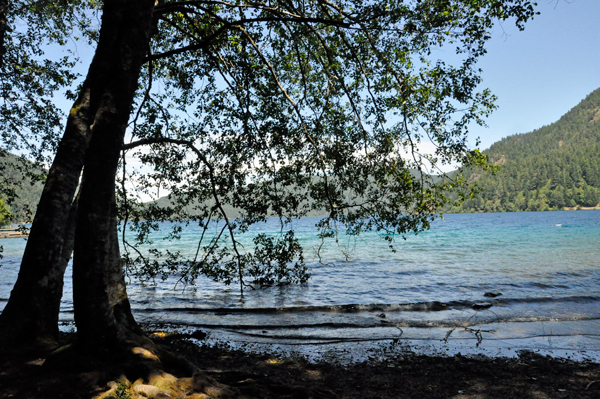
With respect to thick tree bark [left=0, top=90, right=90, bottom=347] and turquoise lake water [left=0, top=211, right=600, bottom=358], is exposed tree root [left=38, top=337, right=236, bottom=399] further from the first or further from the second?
turquoise lake water [left=0, top=211, right=600, bottom=358]

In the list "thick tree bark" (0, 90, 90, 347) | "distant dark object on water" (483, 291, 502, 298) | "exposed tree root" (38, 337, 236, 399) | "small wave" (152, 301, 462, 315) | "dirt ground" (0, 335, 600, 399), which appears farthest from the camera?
"distant dark object on water" (483, 291, 502, 298)

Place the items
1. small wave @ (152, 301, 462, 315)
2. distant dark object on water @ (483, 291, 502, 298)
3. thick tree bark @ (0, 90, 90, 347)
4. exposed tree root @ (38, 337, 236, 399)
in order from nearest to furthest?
exposed tree root @ (38, 337, 236, 399) < thick tree bark @ (0, 90, 90, 347) < small wave @ (152, 301, 462, 315) < distant dark object on water @ (483, 291, 502, 298)

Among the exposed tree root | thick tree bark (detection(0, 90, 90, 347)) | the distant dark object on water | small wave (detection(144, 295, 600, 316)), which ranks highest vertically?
thick tree bark (detection(0, 90, 90, 347))

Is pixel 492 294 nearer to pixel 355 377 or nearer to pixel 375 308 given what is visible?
pixel 375 308

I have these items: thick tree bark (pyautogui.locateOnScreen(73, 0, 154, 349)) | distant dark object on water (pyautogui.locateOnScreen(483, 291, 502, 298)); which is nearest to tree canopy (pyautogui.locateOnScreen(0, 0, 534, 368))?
thick tree bark (pyautogui.locateOnScreen(73, 0, 154, 349))

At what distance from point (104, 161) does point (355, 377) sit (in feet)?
18.4

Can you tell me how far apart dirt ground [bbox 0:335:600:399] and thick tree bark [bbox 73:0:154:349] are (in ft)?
2.03

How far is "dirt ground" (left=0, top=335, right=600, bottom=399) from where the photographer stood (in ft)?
12.6

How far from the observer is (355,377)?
650 centimetres

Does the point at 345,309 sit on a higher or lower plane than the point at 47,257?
lower

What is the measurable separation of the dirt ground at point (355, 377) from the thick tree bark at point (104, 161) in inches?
24.3

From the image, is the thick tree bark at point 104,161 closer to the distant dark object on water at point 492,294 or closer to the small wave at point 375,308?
the small wave at point 375,308

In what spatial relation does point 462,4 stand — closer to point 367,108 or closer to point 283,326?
point 367,108

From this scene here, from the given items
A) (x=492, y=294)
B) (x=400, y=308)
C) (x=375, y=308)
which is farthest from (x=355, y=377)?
(x=492, y=294)
